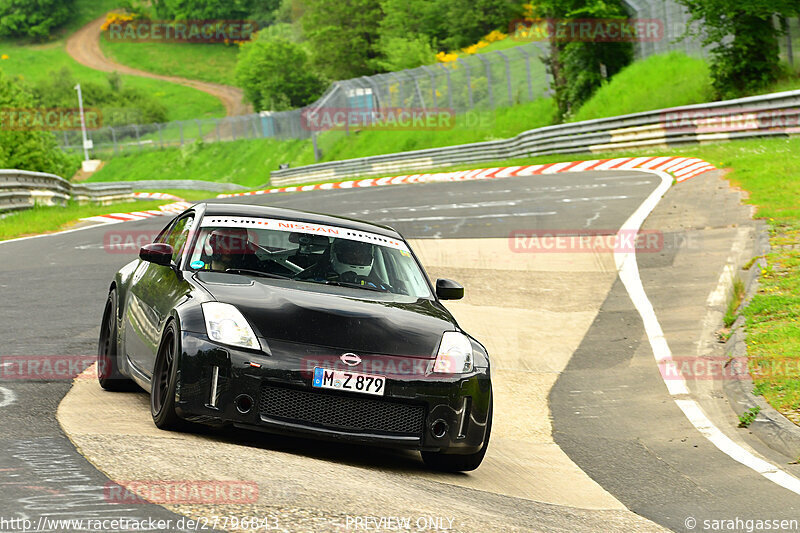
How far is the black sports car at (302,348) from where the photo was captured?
19.7ft

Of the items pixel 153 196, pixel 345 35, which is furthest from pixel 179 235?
pixel 345 35

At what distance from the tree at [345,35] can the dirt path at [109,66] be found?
2811 centimetres

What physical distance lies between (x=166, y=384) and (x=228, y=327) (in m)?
0.52

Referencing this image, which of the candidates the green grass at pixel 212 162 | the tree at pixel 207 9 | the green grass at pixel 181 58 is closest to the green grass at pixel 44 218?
the green grass at pixel 212 162

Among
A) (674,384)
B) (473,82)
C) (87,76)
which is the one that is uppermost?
(87,76)

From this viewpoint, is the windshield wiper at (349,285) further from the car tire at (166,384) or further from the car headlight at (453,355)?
the car tire at (166,384)

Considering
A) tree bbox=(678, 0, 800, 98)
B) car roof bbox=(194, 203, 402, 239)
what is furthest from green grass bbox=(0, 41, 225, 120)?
car roof bbox=(194, 203, 402, 239)

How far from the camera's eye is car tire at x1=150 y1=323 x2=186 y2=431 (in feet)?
20.0

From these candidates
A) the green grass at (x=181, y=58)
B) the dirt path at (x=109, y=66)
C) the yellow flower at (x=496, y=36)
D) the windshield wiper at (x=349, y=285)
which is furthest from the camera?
the green grass at (x=181, y=58)

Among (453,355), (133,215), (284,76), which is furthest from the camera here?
(284,76)

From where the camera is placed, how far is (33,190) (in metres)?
27.0

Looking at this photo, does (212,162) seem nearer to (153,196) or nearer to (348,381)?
(153,196)

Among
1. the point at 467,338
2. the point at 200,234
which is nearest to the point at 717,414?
the point at 467,338

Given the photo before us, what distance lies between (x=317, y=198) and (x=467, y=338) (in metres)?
21.1
